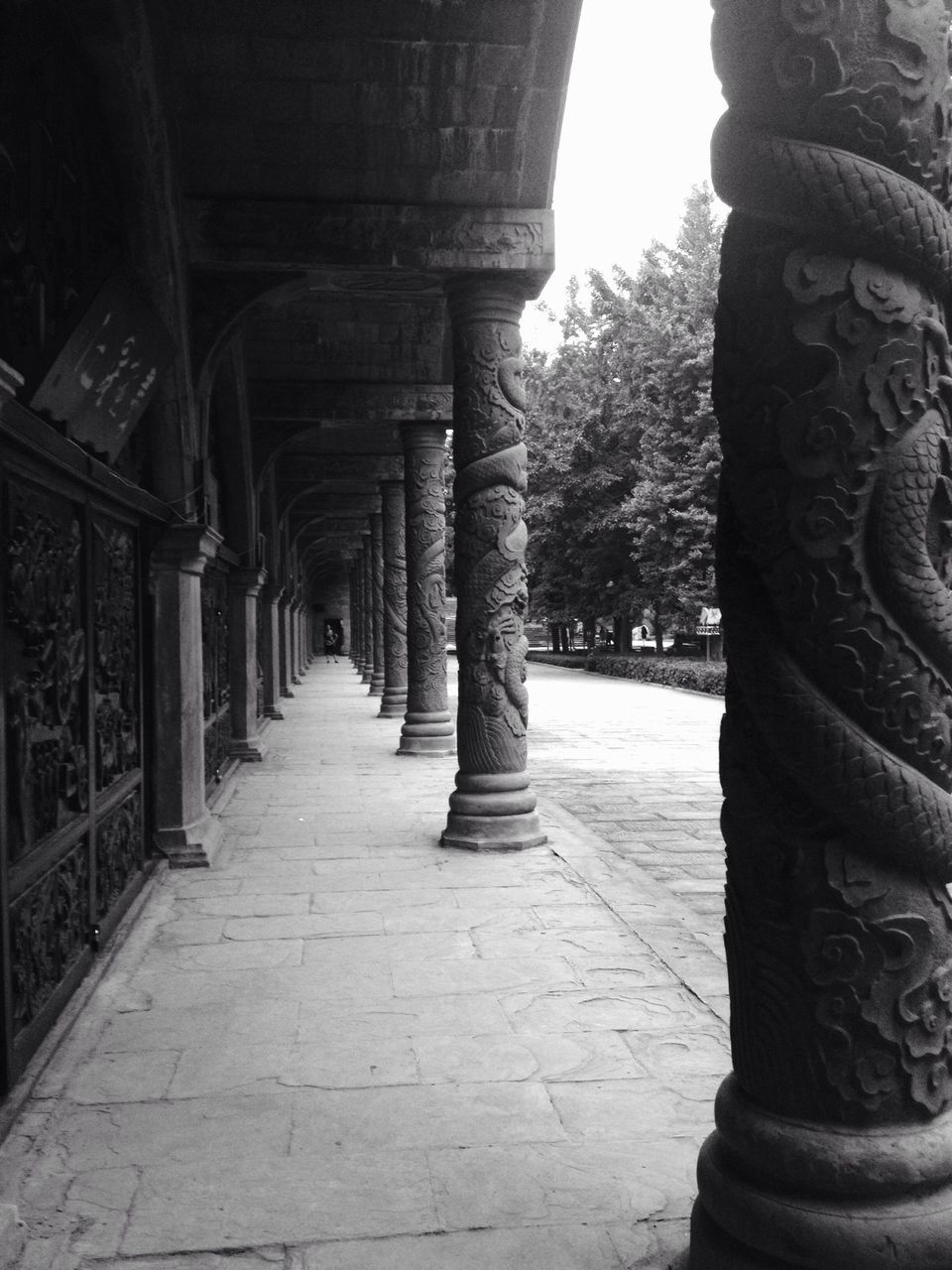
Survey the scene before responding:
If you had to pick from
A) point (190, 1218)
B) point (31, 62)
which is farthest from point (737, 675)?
point (31, 62)

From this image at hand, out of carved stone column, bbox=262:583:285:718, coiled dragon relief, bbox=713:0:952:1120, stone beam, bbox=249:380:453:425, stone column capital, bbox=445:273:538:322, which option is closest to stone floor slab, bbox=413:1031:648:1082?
coiled dragon relief, bbox=713:0:952:1120

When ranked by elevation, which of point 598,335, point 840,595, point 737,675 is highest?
point 598,335

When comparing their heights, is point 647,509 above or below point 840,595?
above

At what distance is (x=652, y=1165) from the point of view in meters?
3.14

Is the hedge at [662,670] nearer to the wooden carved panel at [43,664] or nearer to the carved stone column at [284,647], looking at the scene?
the carved stone column at [284,647]

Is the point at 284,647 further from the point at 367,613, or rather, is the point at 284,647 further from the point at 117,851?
the point at 117,851

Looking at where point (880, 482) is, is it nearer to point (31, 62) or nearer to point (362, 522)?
point (31, 62)

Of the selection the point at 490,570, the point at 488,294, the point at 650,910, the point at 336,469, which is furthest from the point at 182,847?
the point at 336,469

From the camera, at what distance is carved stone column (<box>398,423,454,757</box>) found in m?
12.8

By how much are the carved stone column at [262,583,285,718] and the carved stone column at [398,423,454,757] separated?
3334 mm

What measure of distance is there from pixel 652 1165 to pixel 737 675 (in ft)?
5.02

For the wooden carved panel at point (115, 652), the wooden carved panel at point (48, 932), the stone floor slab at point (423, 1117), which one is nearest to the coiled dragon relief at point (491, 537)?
the wooden carved panel at point (115, 652)

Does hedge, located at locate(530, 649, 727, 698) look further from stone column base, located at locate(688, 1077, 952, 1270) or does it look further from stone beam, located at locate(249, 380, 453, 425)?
stone column base, located at locate(688, 1077, 952, 1270)

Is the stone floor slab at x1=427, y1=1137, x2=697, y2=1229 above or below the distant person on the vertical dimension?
below
